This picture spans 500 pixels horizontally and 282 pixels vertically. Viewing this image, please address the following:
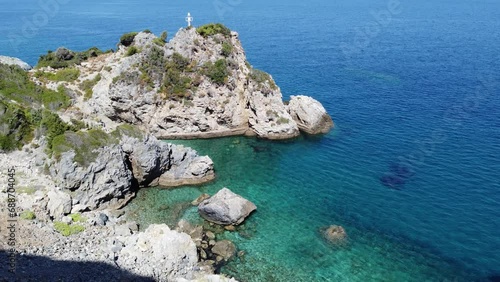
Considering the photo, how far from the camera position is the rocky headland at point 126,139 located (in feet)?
93.5

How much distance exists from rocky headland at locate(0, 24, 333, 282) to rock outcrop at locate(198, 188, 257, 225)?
113 mm

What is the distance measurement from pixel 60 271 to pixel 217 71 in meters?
36.4

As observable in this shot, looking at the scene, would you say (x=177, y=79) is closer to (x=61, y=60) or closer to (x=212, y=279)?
(x=61, y=60)

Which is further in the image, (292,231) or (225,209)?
(225,209)

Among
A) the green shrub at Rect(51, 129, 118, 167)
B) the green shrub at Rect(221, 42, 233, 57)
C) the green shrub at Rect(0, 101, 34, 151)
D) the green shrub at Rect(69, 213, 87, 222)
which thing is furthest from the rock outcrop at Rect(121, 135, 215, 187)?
the green shrub at Rect(221, 42, 233, 57)

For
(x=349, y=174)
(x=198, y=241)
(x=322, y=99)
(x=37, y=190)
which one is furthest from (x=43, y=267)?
(x=322, y=99)

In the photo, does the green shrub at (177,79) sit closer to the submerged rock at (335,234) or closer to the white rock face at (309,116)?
the white rock face at (309,116)

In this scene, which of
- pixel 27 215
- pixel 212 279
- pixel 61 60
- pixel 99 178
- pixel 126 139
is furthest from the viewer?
pixel 61 60

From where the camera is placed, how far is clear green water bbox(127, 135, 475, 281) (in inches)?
1188

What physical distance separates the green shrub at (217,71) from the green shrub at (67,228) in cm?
3043

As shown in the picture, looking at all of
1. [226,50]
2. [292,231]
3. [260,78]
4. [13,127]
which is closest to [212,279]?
[292,231]

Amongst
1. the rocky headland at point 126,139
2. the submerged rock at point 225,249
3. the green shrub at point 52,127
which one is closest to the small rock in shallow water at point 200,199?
the rocky headland at point 126,139

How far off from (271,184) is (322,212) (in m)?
7.54

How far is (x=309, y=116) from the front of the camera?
188 ft
